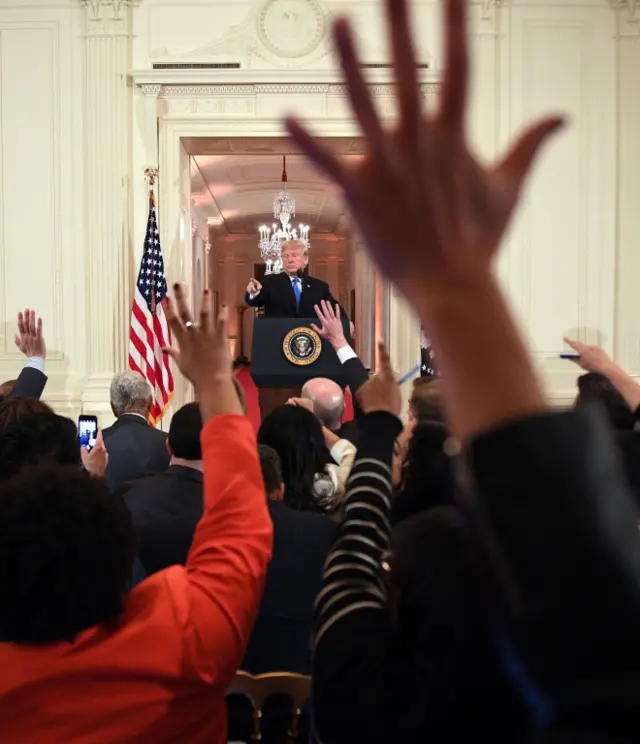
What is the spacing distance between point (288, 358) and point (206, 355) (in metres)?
4.61

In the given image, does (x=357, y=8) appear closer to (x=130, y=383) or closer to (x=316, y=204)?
(x=130, y=383)

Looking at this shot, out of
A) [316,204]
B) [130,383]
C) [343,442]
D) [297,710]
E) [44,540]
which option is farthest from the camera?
[316,204]

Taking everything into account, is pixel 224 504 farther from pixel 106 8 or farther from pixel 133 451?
pixel 106 8

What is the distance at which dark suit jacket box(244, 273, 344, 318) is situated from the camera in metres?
7.45

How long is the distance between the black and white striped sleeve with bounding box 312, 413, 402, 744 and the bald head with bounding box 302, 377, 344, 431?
2.97 meters

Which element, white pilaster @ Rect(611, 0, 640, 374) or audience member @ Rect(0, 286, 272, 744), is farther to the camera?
white pilaster @ Rect(611, 0, 640, 374)

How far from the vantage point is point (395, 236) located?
0.47m

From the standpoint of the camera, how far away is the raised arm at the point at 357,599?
2.46ft

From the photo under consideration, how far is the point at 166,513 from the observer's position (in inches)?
86.3

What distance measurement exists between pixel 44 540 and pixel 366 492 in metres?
0.48

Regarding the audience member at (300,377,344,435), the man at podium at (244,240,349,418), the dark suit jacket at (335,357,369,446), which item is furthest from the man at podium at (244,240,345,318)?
the dark suit jacket at (335,357,369,446)

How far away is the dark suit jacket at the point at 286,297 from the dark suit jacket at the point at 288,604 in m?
5.62

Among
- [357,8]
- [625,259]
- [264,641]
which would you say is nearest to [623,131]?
[625,259]

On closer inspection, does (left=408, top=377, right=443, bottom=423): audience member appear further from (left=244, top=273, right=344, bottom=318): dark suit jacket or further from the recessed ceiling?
the recessed ceiling
